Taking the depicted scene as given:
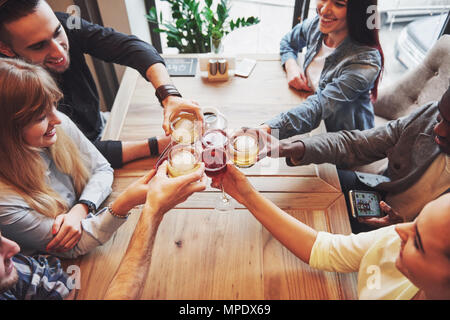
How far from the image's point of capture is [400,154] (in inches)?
55.9

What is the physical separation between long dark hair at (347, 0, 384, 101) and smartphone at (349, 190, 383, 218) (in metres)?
0.77

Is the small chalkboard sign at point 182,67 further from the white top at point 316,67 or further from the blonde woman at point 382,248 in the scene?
the blonde woman at point 382,248

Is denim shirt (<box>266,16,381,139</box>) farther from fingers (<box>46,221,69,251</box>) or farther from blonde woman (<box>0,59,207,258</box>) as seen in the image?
fingers (<box>46,221,69,251</box>)

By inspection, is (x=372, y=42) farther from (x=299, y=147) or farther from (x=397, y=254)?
(x=397, y=254)

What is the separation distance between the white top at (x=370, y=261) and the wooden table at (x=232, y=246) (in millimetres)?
55

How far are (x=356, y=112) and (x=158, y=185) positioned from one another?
50.4 inches

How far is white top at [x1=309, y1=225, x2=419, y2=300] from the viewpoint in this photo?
94 centimetres

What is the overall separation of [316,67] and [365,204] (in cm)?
93

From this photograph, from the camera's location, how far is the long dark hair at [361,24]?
1.43 meters

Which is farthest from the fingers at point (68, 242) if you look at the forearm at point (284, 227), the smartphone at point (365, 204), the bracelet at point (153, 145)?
the smartphone at point (365, 204)

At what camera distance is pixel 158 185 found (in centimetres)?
103

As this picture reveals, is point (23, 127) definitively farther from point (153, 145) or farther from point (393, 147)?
point (393, 147)

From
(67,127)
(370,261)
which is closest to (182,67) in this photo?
(67,127)
